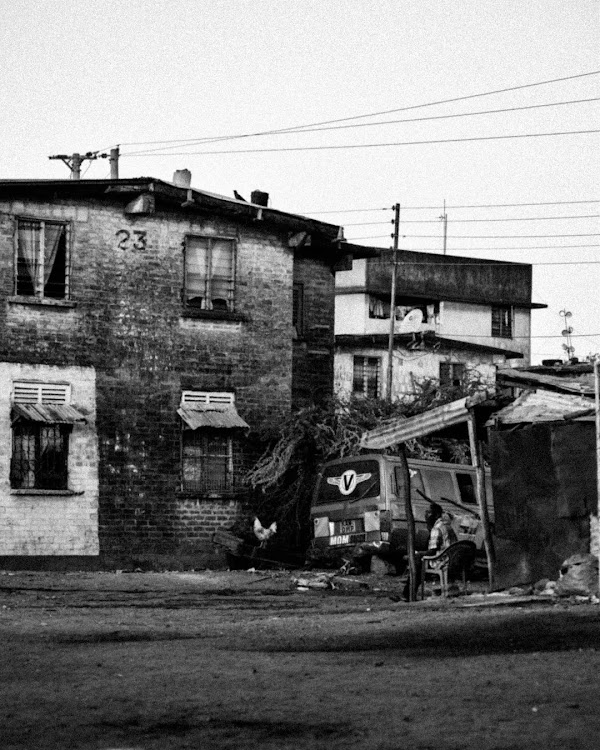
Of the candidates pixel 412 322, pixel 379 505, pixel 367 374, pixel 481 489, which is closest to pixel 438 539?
pixel 481 489

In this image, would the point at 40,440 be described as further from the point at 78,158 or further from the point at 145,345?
the point at 78,158

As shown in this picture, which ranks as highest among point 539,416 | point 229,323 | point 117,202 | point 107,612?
point 117,202

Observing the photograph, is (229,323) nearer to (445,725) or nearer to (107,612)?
(107,612)

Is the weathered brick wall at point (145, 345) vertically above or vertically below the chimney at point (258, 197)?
below

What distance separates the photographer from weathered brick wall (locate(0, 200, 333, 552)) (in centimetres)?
2544

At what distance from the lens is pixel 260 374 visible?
2736cm

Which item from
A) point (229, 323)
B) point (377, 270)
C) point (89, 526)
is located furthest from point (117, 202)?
point (377, 270)

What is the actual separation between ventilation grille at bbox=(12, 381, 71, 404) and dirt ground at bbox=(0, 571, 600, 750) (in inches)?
383

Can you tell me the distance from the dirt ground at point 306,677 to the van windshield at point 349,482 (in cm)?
630

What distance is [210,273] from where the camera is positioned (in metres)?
27.1

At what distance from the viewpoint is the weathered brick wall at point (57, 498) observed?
24.6 m

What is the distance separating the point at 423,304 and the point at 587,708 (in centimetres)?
5747

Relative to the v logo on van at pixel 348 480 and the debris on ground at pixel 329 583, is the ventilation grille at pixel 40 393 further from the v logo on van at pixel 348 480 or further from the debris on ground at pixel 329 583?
the debris on ground at pixel 329 583

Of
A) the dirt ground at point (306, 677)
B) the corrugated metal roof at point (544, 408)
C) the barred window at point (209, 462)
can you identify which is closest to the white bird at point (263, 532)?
the barred window at point (209, 462)
